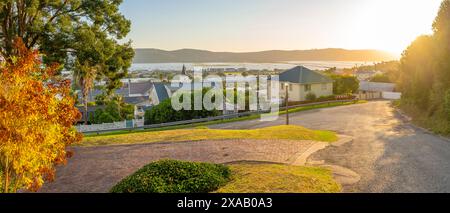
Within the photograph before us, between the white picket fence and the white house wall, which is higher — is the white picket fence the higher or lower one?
the lower one

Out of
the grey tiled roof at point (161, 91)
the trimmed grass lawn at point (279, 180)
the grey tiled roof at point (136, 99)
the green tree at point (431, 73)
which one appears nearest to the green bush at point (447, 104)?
the green tree at point (431, 73)

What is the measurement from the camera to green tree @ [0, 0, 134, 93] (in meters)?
20.7

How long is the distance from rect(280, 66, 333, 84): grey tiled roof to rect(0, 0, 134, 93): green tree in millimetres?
39890

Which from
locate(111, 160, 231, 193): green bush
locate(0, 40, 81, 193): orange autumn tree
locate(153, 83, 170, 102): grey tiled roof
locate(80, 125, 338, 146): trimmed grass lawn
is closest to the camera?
locate(0, 40, 81, 193): orange autumn tree

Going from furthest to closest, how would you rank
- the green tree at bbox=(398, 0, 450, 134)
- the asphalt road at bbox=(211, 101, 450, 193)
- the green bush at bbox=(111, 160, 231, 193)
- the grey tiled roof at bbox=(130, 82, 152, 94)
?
the grey tiled roof at bbox=(130, 82, 152, 94) → the green tree at bbox=(398, 0, 450, 134) → the asphalt road at bbox=(211, 101, 450, 193) → the green bush at bbox=(111, 160, 231, 193)

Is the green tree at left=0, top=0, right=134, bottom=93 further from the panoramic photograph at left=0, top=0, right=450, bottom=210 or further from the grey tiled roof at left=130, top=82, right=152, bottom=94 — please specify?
the grey tiled roof at left=130, top=82, right=152, bottom=94

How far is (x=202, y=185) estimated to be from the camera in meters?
12.1

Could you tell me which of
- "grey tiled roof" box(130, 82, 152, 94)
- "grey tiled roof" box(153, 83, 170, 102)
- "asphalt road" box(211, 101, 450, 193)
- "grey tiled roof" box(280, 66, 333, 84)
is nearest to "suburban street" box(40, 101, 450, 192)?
"asphalt road" box(211, 101, 450, 193)

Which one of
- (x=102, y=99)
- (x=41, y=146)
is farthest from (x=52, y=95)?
(x=102, y=99)

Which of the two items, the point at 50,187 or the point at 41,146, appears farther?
the point at 50,187

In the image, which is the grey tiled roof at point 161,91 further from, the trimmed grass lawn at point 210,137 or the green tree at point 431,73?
the trimmed grass lawn at point 210,137

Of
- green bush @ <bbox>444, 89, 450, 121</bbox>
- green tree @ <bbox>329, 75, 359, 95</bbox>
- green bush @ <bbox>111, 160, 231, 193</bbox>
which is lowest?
green bush @ <bbox>111, 160, 231, 193</bbox>
